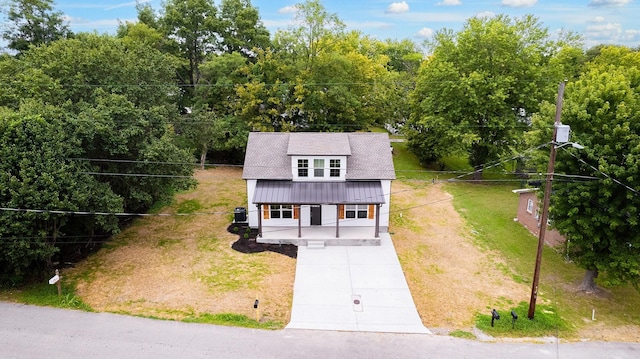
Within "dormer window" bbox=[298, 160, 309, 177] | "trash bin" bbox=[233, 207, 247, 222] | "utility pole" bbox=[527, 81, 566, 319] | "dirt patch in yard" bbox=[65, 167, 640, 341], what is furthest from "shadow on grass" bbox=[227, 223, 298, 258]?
"utility pole" bbox=[527, 81, 566, 319]

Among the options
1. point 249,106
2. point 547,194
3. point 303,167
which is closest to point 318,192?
point 303,167

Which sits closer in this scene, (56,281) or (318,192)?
(56,281)

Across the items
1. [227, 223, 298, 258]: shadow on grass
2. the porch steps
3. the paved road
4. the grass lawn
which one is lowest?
the paved road

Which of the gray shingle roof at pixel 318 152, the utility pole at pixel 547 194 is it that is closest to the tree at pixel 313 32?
the gray shingle roof at pixel 318 152

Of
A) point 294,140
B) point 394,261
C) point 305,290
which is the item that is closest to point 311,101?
point 294,140

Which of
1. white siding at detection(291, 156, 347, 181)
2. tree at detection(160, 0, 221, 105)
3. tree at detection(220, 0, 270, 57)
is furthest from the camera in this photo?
tree at detection(220, 0, 270, 57)

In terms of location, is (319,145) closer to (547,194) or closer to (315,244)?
(315,244)

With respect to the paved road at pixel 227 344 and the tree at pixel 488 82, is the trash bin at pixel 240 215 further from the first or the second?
the tree at pixel 488 82

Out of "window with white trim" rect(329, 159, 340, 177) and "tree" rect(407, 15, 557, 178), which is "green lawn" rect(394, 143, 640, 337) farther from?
"window with white trim" rect(329, 159, 340, 177)
